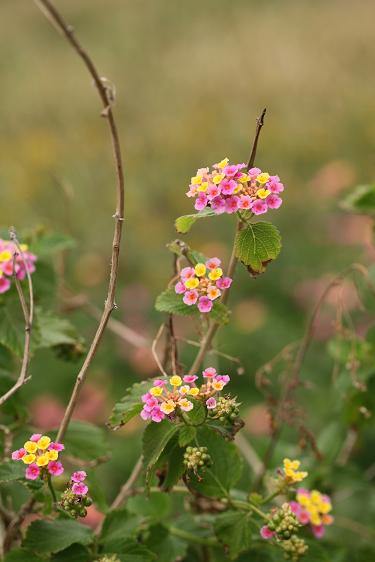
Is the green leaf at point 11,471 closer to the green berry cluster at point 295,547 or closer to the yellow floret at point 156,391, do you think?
the yellow floret at point 156,391

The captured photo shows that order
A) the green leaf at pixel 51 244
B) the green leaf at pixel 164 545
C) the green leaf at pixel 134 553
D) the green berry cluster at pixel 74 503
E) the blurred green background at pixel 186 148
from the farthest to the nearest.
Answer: the blurred green background at pixel 186 148, the green leaf at pixel 51 244, the green leaf at pixel 164 545, the green leaf at pixel 134 553, the green berry cluster at pixel 74 503

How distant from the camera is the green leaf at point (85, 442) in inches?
42.8

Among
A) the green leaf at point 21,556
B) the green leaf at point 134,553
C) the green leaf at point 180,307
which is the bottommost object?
the green leaf at point 21,556

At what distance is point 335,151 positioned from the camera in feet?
16.4

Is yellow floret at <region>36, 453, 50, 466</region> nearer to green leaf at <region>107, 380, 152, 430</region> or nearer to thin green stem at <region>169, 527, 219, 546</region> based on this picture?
green leaf at <region>107, 380, 152, 430</region>

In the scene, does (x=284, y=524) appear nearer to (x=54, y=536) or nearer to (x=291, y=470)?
(x=291, y=470)

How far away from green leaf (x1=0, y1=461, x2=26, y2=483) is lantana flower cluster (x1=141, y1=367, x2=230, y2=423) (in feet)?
0.55

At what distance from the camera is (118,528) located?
0.98 m

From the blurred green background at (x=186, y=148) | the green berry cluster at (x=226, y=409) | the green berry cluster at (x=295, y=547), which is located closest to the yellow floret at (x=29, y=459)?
the green berry cluster at (x=226, y=409)

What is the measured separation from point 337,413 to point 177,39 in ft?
21.9

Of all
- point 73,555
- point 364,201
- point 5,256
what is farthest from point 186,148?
point 73,555

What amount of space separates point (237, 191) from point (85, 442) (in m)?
0.48

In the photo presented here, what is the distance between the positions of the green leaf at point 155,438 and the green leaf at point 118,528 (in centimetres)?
13

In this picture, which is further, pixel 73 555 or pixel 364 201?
pixel 364 201
